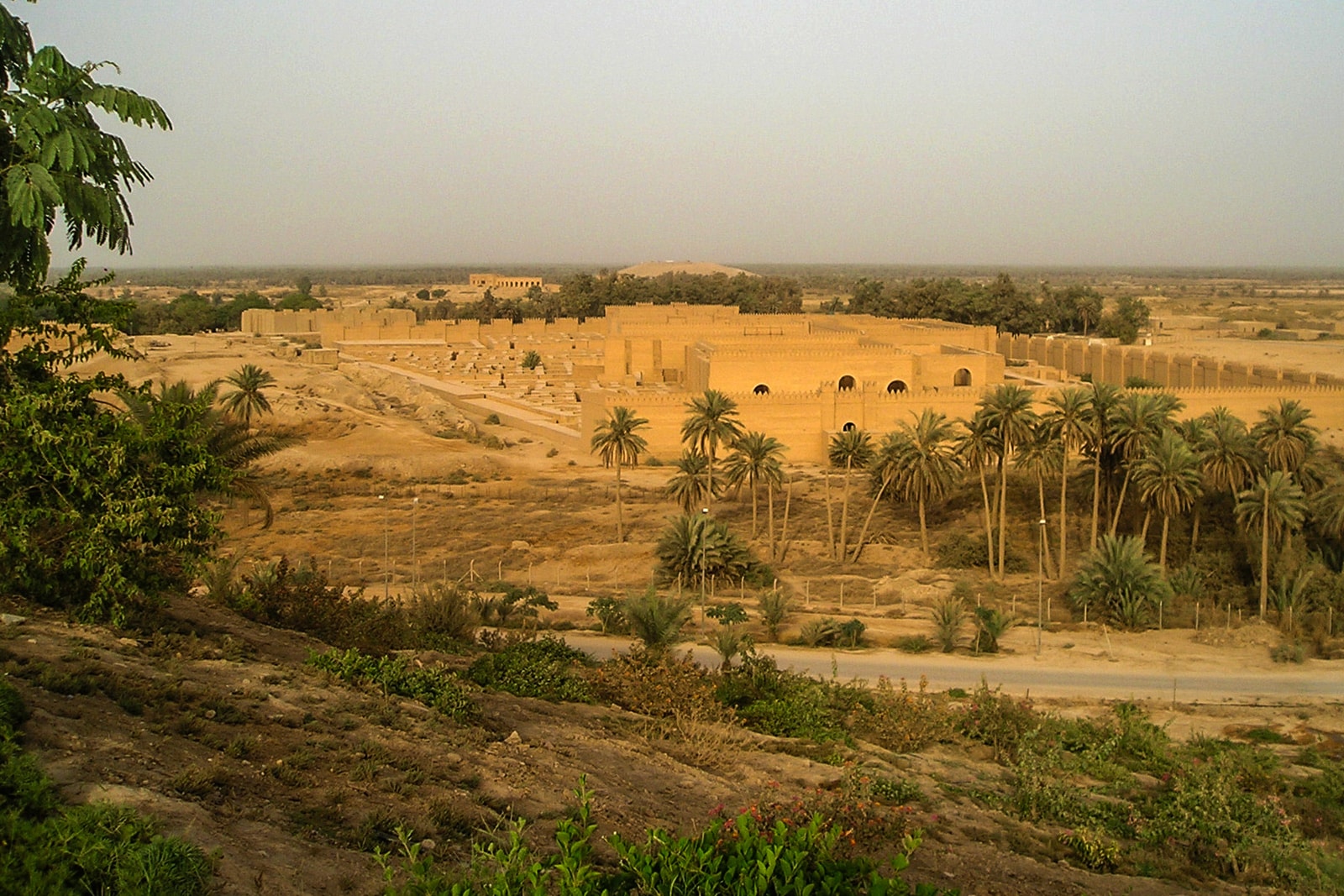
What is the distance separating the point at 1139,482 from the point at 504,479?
15.5 meters

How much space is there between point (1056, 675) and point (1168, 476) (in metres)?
7.21

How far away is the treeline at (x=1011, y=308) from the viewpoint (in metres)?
61.5

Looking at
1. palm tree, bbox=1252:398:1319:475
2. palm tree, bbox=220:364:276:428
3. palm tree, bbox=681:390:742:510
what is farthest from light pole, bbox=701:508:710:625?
palm tree, bbox=220:364:276:428

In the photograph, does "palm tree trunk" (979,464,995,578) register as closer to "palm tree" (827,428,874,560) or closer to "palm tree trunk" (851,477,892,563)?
"palm tree trunk" (851,477,892,563)

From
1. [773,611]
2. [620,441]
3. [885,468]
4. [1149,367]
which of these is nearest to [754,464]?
[885,468]

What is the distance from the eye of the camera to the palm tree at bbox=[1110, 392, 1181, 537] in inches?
849

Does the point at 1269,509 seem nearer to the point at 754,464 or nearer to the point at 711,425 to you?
the point at 754,464

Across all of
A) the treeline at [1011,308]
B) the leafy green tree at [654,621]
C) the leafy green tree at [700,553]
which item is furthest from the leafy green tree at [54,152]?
the treeline at [1011,308]

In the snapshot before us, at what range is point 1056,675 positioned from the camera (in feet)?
48.6

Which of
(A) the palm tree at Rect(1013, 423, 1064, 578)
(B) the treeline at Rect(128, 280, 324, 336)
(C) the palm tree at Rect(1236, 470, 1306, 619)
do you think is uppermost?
(B) the treeline at Rect(128, 280, 324, 336)

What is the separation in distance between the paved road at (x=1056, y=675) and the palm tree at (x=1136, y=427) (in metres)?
6.53

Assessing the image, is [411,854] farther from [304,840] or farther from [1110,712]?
[1110,712]

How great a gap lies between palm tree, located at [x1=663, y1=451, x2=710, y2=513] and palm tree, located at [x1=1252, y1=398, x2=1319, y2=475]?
35.9 feet

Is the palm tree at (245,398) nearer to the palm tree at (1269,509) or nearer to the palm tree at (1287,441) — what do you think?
the palm tree at (1269,509)
